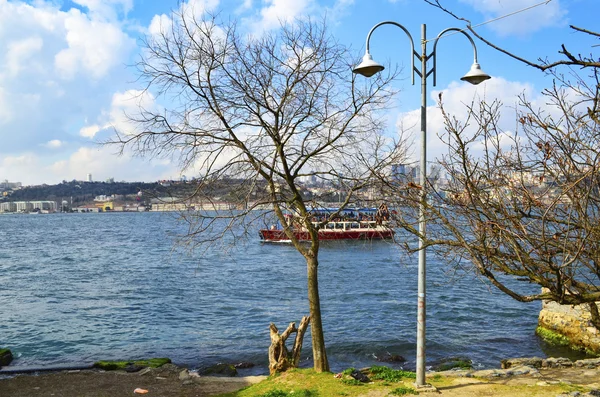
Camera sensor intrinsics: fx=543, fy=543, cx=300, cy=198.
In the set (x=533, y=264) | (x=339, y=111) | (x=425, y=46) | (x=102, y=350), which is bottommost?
(x=102, y=350)

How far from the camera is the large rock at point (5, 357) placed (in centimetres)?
1702

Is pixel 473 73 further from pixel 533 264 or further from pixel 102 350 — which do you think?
pixel 102 350

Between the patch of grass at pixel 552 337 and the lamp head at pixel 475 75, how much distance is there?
13.1 metres

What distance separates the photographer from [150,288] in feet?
105

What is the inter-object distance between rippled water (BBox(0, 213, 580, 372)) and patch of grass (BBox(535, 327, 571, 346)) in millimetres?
321

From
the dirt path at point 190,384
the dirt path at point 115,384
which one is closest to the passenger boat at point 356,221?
the dirt path at point 190,384

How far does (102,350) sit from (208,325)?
4.55 meters

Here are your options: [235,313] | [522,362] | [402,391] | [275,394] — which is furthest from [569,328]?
[235,313]

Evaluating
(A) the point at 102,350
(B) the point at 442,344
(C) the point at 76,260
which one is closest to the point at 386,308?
(B) the point at 442,344

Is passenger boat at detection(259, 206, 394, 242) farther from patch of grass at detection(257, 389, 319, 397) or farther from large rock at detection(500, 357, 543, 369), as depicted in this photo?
large rock at detection(500, 357, 543, 369)

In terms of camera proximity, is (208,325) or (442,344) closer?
(442,344)

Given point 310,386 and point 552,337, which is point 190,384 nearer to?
point 310,386

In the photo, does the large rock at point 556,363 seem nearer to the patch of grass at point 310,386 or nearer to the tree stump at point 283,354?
the patch of grass at point 310,386

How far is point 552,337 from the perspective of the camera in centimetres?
1886
